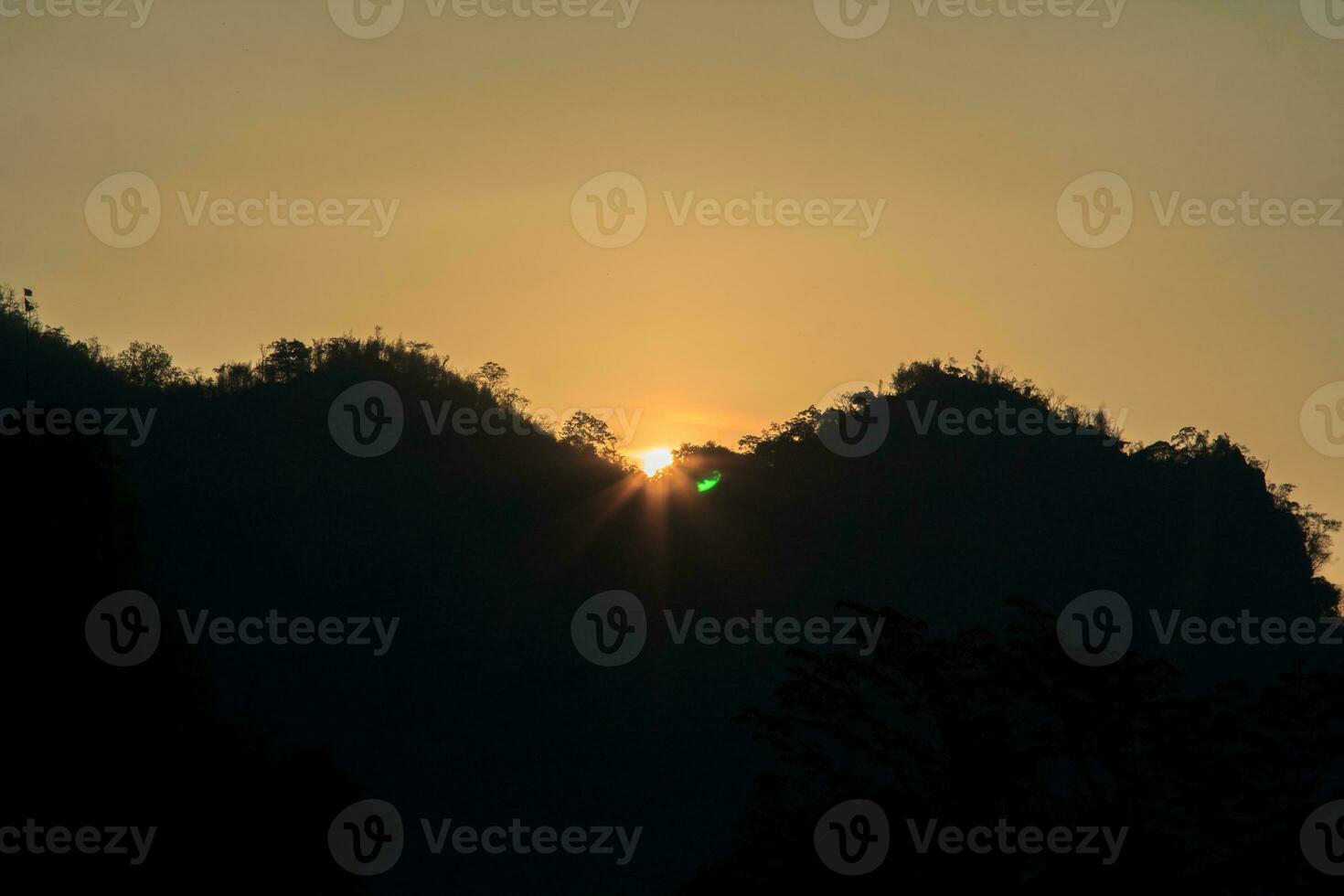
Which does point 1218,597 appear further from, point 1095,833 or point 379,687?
point 1095,833

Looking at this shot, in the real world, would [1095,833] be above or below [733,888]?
above

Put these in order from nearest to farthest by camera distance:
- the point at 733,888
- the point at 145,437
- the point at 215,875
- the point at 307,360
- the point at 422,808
Result: the point at 733,888 → the point at 215,875 → the point at 422,808 → the point at 145,437 → the point at 307,360

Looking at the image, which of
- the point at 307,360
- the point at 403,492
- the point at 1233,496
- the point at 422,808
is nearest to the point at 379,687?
the point at 422,808

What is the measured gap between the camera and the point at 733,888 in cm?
1820

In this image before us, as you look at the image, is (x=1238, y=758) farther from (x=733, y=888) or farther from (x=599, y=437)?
(x=599, y=437)

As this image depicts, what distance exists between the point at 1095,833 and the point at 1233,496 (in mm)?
110639

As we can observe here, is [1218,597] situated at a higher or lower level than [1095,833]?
higher

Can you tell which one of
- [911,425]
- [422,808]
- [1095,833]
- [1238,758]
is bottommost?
[422,808]

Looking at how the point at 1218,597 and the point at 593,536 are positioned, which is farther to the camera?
the point at 1218,597

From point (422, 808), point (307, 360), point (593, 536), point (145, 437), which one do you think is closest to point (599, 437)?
point (593, 536)

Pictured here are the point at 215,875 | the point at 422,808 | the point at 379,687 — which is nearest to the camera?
the point at 215,875

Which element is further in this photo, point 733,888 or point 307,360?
point 307,360

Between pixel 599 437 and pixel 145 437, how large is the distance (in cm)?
3781

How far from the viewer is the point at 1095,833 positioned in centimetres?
1359
